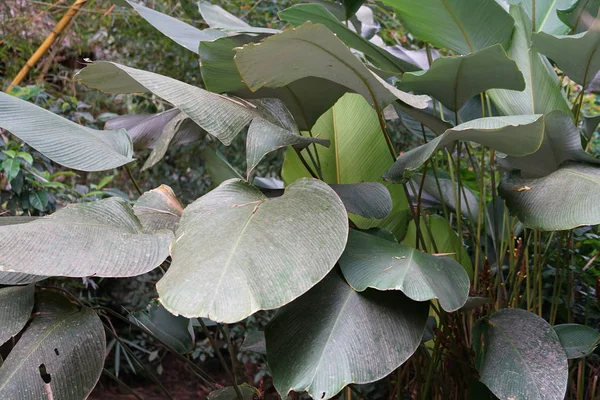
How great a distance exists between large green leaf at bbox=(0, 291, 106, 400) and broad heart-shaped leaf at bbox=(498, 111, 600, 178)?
2.08 feet

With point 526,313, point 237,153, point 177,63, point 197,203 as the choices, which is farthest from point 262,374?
point 197,203

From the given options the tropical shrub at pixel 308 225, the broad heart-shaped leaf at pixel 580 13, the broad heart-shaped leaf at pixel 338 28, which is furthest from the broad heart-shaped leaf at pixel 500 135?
the broad heart-shaped leaf at pixel 580 13

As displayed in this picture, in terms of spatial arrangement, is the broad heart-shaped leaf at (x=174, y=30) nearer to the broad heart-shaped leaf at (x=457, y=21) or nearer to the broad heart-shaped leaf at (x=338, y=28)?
the broad heart-shaped leaf at (x=338, y=28)

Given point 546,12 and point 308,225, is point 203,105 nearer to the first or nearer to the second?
point 308,225

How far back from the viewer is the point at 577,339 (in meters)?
0.82

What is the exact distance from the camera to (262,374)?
91.2 inches

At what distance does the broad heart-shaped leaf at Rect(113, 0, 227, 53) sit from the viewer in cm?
90

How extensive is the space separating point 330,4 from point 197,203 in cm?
56

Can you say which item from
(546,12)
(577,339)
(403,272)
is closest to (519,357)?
(577,339)

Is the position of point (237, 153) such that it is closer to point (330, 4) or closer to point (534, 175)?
point (330, 4)

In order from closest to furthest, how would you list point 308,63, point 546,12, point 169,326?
point 308,63
point 169,326
point 546,12

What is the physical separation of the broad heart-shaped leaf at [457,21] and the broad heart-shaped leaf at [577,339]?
0.46 m

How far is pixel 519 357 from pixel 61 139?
2.19ft

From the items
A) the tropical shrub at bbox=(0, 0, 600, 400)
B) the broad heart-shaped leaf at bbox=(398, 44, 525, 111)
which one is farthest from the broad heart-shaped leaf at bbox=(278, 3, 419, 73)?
the broad heart-shaped leaf at bbox=(398, 44, 525, 111)
